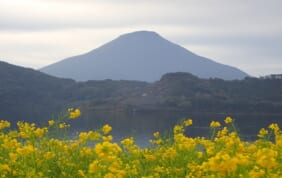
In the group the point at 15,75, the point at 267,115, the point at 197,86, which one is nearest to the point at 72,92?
the point at 15,75

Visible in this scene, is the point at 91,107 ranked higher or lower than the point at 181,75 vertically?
lower

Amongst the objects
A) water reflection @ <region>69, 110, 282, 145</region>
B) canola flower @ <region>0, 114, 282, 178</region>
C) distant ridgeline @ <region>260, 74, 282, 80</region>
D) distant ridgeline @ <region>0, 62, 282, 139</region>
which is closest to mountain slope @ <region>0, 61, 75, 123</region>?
distant ridgeline @ <region>0, 62, 282, 139</region>

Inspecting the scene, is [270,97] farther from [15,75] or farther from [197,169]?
[197,169]

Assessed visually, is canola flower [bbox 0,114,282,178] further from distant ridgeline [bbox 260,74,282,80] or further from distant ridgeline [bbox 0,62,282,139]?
distant ridgeline [bbox 260,74,282,80]

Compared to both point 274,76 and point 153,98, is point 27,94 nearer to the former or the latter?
point 153,98

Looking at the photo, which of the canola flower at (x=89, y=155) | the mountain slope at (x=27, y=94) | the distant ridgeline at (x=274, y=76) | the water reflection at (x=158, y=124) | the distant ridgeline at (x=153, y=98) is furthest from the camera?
the distant ridgeline at (x=274, y=76)

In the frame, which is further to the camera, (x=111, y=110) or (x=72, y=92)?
(x=72, y=92)

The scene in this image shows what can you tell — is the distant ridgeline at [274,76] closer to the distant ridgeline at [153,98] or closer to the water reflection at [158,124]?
the distant ridgeline at [153,98]

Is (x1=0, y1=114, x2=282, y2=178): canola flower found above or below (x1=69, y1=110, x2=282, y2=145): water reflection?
above

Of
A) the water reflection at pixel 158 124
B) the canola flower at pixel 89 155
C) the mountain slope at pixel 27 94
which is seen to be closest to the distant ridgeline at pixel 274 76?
the water reflection at pixel 158 124

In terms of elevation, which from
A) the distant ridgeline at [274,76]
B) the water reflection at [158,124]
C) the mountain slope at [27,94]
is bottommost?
the water reflection at [158,124]

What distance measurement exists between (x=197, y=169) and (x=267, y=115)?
128 metres

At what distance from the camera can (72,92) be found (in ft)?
631

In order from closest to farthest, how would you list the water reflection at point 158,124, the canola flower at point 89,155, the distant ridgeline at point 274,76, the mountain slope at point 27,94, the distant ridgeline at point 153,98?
the canola flower at point 89,155 → the water reflection at point 158,124 → the distant ridgeline at point 153,98 → the mountain slope at point 27,94 → the distant ridgeline at point 274,76
